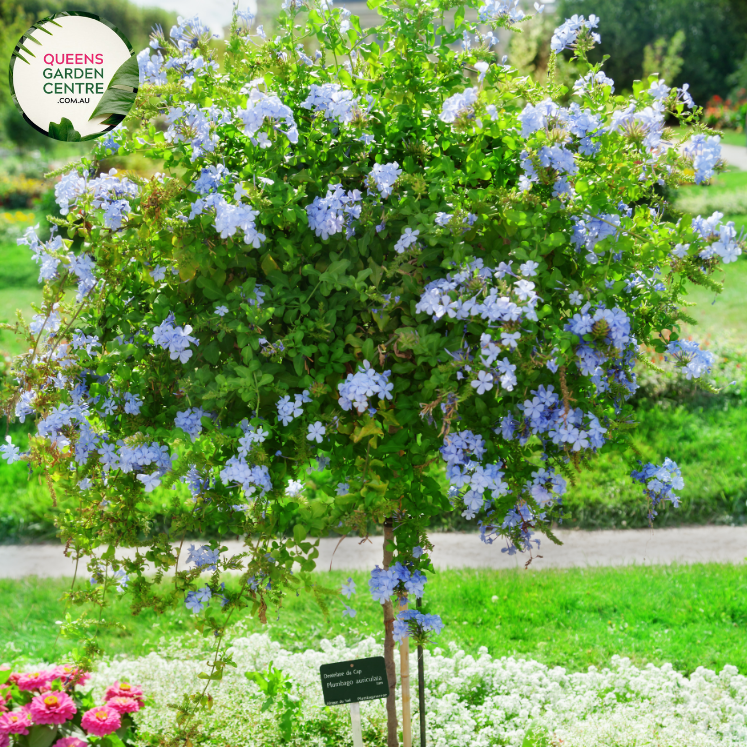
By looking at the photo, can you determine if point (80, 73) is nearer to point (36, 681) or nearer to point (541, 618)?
point (36, 681)

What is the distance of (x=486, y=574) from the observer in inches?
172

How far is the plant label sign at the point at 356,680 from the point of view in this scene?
7.88 feet

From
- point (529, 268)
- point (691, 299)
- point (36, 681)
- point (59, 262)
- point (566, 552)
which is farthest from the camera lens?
point (691, 299)

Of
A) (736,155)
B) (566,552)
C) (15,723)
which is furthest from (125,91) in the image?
(736,155)

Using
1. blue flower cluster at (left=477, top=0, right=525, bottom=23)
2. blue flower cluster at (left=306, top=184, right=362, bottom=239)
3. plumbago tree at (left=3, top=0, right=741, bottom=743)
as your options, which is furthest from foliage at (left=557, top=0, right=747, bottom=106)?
blue flower cluster at (left=306, top=184, right=362, bottom=239)

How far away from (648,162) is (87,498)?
1759 mm

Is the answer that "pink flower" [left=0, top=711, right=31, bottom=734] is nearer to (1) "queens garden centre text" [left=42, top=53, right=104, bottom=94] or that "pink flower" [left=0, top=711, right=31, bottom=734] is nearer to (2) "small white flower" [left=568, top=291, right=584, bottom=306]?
(2) "small white flower" [left=568, top=291, right=584, bottom=306]

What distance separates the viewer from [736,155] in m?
15.2

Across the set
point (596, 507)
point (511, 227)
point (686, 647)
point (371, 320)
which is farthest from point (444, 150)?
point (596, 507)

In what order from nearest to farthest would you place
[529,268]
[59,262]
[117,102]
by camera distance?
[529,268] < [59,262] < [117,102]

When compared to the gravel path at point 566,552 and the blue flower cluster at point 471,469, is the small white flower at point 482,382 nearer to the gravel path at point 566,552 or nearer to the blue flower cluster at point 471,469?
the blue flower cluster at point 471,469

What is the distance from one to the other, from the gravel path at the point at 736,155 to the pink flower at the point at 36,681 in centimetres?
1423

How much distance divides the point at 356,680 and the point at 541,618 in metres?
1.77

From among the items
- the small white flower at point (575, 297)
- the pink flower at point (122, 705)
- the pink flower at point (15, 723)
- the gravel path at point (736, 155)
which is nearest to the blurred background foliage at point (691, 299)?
the small white flower at point (575, 297)
